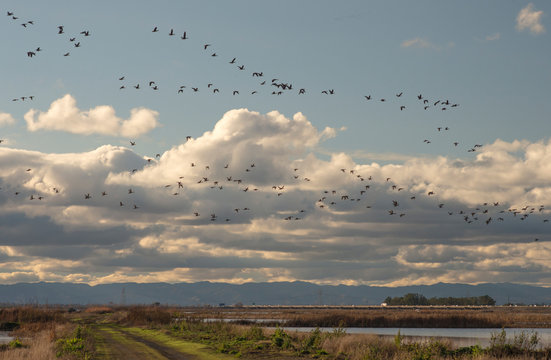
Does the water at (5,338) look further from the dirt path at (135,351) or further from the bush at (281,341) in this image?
the bush at (281,341)

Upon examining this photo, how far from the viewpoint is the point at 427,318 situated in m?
128

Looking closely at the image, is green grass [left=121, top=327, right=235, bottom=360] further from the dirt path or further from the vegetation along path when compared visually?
the dirt path

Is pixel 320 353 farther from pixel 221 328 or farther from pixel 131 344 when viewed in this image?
pixel 221 328

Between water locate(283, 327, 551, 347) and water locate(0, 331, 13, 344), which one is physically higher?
water locate(0, 331, 13, 344)

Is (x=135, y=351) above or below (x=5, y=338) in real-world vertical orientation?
above

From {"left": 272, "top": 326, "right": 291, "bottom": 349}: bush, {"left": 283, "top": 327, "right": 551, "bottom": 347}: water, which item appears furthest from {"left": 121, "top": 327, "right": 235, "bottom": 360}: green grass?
{"left": 283, "top": 327, "right": 551, "bottom": 347}: water

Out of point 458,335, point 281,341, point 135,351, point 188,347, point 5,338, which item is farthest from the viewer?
point 458,335

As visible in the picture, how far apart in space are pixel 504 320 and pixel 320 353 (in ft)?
312

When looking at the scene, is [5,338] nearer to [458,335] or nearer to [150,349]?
[150,349]

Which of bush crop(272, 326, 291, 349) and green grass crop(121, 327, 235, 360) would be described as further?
bush crop(272, 326, 291, 349)

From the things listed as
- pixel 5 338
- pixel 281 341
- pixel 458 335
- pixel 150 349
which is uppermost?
pixel 281 341

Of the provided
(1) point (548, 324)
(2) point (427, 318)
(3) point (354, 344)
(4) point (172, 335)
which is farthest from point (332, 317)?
(3) point (354, 344)

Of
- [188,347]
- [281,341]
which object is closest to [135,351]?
[188,347]

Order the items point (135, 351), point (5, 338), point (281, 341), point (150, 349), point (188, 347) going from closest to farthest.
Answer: point (281, 341)
point (135, 351)
point (150, 349)
point (188, 347)
point (5, 338)
